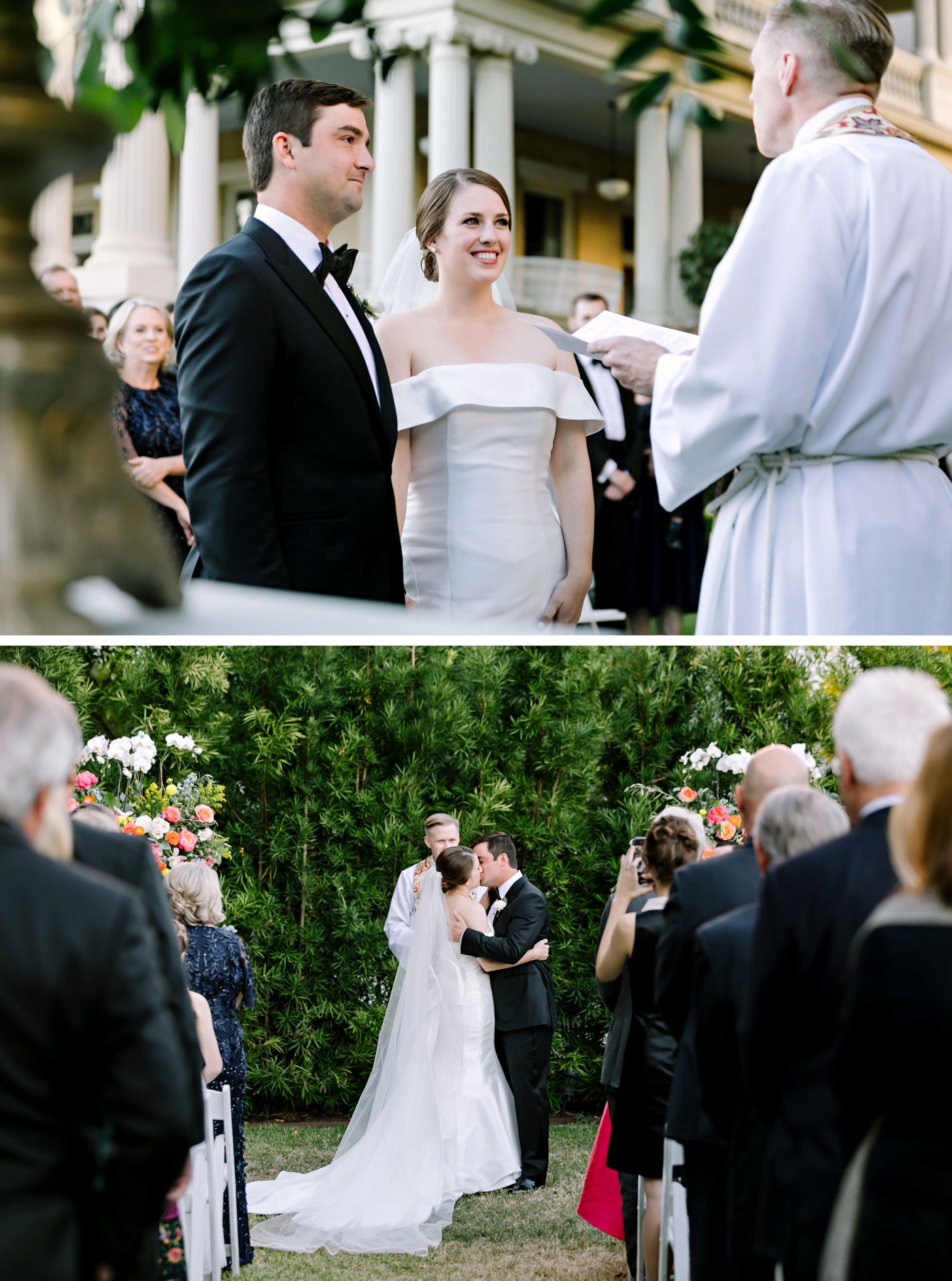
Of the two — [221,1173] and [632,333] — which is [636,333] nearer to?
[632,333]

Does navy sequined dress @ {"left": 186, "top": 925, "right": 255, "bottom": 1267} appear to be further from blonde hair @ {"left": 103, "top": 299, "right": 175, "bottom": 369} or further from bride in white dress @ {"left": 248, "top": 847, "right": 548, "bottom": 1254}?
blonde hair @ {"left": 103, "top": 299, "right": 175, "bottom": 369}

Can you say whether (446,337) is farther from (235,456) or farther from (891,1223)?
(891,1223)

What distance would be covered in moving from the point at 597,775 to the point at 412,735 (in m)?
1.44

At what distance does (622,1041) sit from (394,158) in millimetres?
12951

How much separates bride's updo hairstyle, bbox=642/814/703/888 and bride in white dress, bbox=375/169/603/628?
89cm

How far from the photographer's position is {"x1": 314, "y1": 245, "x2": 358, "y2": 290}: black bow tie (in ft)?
11.7

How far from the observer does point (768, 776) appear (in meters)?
3.72

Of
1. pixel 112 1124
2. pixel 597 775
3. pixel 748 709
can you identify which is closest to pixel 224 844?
pixel 597 775

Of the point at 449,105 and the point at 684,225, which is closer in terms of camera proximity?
the point at 449,105

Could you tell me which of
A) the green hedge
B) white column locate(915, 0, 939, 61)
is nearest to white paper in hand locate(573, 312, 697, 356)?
the green hedge

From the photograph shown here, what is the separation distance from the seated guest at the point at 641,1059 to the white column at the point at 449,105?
11995 mm

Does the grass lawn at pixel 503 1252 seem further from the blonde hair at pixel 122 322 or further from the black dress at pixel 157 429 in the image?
the blonde hair at pixel 122 322

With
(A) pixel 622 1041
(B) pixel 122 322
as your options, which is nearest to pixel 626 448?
(B) pixel 122 322

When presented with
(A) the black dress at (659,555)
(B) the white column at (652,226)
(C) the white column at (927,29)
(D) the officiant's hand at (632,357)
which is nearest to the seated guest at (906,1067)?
(D) the officiant's hand at (632,357)
